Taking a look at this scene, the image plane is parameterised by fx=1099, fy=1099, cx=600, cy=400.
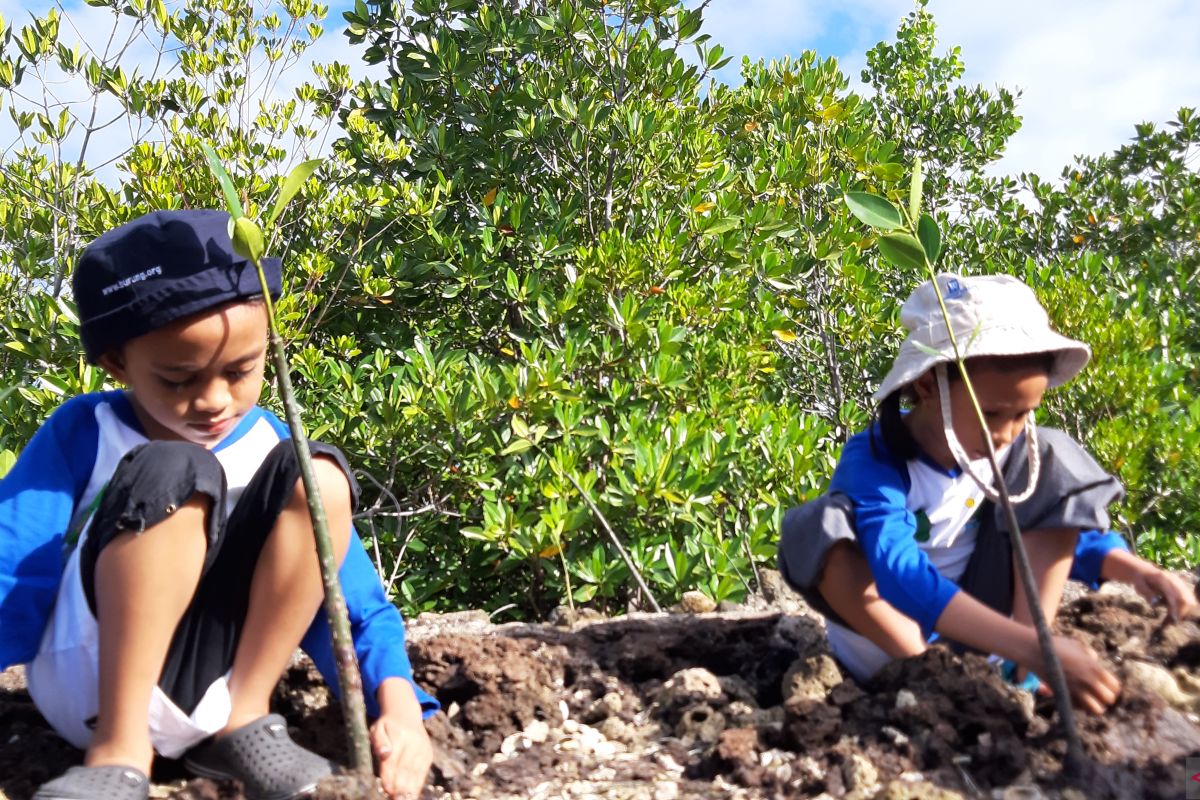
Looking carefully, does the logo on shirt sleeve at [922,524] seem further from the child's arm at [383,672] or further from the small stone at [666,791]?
the child's arm at [383,672]

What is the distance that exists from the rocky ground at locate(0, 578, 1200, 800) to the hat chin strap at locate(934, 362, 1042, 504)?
1.13 ft

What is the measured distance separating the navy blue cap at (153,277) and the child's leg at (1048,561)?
5.25 ft

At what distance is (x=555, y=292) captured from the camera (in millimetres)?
4379

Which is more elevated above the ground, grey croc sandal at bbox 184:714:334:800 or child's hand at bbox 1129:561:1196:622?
grey croc sandal at bbox 184:714:334:800

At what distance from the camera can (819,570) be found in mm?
2174

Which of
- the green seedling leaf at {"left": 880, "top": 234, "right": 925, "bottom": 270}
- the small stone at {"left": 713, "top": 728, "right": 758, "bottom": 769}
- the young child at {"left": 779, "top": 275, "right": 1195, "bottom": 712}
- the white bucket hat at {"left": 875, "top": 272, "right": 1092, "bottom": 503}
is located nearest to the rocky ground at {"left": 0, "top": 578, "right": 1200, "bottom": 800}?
the small stone at {"left": 713, "top": 728, "right": 758, "bottom": 769}

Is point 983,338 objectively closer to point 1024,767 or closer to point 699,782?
point 1024,767

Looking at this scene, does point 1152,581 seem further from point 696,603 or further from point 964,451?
point 696,603

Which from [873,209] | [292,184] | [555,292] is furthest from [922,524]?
[555,292]

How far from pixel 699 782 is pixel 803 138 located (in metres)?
3.79

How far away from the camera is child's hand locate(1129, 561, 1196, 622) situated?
2.19 m

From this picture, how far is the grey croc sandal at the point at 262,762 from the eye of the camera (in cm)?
182

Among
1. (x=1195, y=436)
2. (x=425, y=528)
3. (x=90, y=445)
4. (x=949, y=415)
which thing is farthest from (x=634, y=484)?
(x=1195, y=436)

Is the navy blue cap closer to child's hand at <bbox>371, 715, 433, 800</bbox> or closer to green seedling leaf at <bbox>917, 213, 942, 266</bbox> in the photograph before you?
A: child's hand at <bbox>371, 715, 433, 800</bbox>
